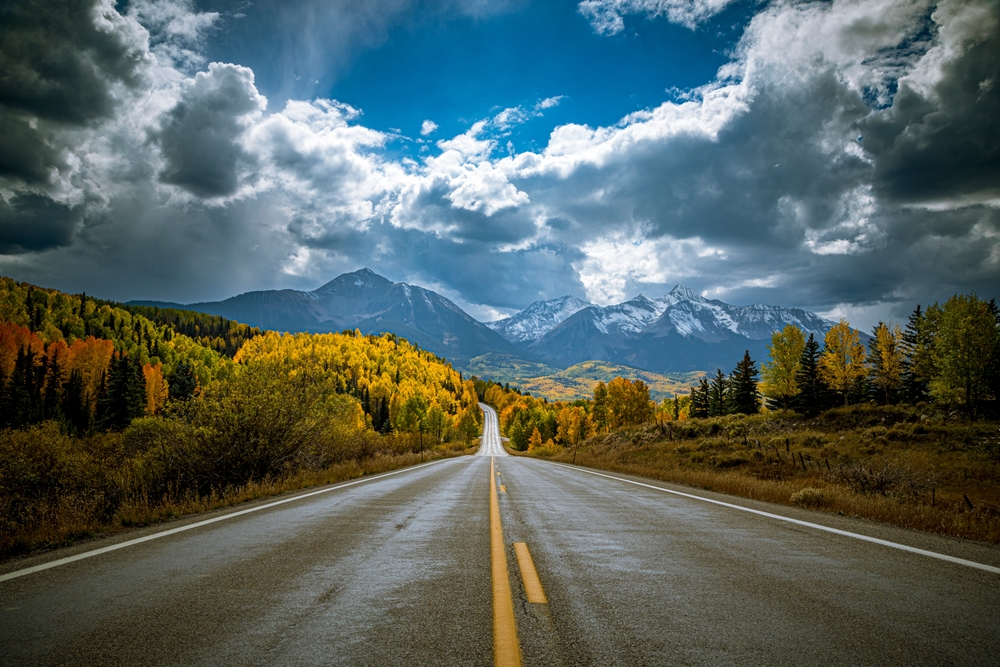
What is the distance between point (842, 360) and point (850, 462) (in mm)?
41082

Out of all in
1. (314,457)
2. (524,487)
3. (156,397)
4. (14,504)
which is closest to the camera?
(14,504)

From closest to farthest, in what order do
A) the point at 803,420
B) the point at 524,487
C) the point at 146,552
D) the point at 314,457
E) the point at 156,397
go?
the point at 146,552
the point at 524,487
the point at 314,457
the point at 803,420
the point at 156,397

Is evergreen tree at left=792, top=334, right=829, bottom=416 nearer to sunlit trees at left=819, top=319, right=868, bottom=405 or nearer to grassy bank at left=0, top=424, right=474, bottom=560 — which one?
sunlit trees at left=819, top=319, right=868, bottom=405

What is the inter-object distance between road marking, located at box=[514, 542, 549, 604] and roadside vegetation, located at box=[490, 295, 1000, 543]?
274 inches

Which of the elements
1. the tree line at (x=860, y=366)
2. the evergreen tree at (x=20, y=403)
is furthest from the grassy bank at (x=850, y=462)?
the evergreen tree at (x=20, y=403)

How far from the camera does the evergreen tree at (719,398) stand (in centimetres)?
6419

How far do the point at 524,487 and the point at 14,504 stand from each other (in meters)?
12.5

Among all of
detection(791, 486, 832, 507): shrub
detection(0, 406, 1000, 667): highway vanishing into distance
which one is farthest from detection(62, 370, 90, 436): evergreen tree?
detection(791, 486, 832, 507): shrub

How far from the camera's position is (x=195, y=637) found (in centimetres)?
330

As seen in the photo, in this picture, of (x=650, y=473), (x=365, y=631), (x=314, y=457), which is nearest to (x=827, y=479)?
(x=650, y=473)

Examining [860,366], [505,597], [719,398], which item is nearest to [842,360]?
[860,366]

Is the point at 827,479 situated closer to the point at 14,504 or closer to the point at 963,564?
the point at 963,564

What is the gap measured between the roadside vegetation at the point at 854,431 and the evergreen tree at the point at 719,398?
0.77 ft

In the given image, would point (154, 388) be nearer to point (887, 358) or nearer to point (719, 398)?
point (719, 398)
